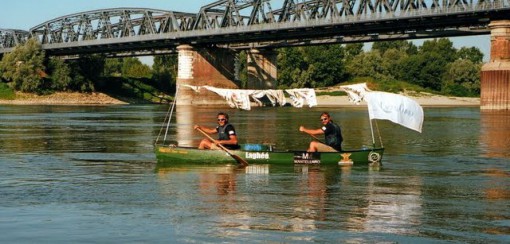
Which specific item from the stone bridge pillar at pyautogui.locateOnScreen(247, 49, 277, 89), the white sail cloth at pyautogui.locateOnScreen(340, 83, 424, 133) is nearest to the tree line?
the stone bridge pillar at pyautogui.locateOnScreen(247, 49, 277, 89)

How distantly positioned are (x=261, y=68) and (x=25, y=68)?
43682 mm

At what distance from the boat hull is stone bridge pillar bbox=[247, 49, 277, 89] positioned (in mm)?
118421

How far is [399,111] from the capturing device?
3027 cm

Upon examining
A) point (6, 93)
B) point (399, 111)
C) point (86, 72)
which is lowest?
point (399, 111)

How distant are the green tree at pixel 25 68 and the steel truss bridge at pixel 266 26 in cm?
657

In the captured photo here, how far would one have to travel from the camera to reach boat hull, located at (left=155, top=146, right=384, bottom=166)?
29.6m

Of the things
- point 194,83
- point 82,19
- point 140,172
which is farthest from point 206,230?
point 82,19

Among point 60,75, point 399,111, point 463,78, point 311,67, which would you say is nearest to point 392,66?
point 463,78

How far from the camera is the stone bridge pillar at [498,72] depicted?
318ft

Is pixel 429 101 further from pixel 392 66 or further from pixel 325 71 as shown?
pixel 392 66

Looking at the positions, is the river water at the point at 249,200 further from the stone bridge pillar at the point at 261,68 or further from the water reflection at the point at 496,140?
Result: the stone bridge pillar at the point at 261,68

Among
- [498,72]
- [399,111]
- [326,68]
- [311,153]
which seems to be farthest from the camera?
[326,68]

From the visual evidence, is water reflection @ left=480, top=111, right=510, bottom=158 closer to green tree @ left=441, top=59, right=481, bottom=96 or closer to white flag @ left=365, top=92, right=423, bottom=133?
white flag @ left=365, top=92, right=423, bottom=133

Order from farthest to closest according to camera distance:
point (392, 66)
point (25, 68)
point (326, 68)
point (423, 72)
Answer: point (392, 66)
point (423, 72)
point (326, 68)
point (25, 68)
